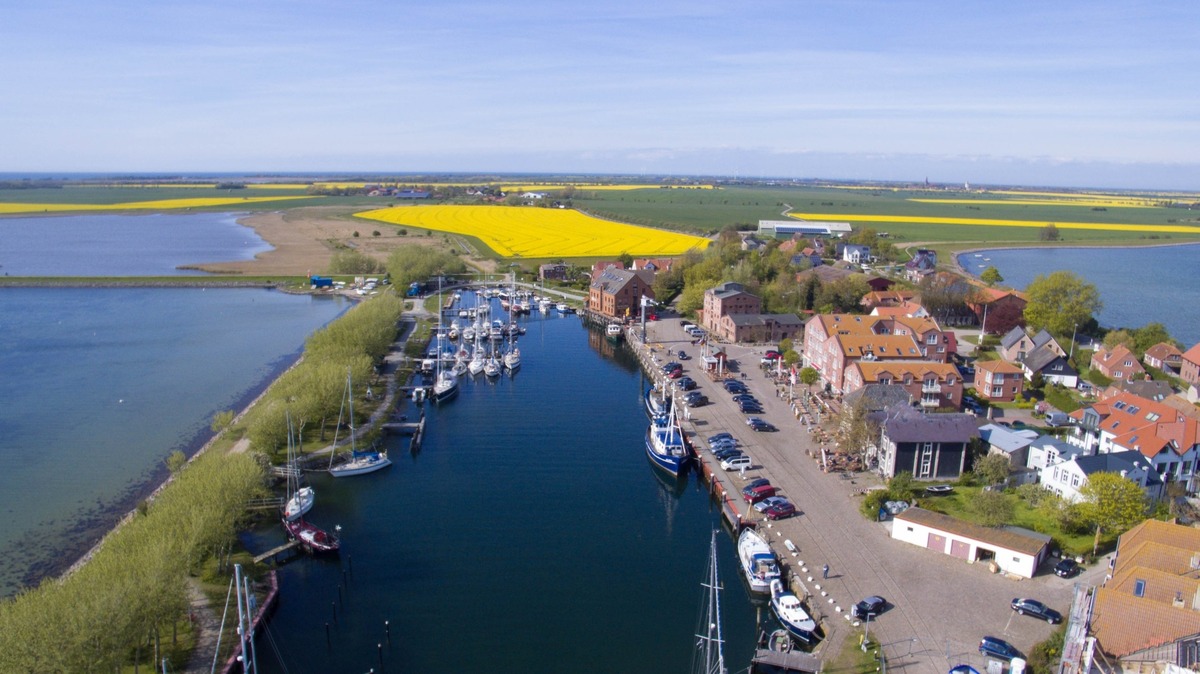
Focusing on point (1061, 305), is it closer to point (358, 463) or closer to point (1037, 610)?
point (1037, 610)

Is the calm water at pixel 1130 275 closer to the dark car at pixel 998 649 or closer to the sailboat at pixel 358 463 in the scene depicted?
the dark car at pixel 998 649

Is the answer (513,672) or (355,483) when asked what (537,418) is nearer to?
(355,483)

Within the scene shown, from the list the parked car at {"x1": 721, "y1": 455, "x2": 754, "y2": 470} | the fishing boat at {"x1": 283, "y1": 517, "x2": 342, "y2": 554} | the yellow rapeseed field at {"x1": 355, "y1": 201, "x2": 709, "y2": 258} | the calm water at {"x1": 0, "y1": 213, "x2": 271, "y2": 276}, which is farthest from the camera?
the yellow rapeseed field at {"x1": 355, "y1": 201, "x2": 709, "y2": 258}

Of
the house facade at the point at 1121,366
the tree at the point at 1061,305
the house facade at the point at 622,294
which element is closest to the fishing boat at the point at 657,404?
the house facade at the point at 622,294

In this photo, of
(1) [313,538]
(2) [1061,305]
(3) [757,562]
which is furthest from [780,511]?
(2) [1061,305]

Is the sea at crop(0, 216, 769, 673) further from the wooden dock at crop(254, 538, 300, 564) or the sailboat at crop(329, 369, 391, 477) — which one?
the wooden dock at crop(254, 538, 300, 564)

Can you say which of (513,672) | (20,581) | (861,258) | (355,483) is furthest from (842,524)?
Result: (861,258)

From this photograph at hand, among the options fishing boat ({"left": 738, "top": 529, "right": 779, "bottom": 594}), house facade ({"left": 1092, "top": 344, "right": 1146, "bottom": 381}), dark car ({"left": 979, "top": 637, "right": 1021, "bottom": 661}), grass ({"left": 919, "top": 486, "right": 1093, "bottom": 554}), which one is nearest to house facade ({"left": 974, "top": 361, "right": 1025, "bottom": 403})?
house facade ({"left": 1092, "top": 344, "right": 1146, "bottom": 381})
